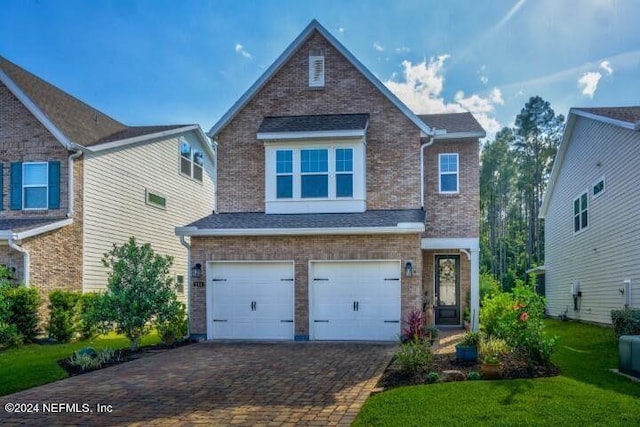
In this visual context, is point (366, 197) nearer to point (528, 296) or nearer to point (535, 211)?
point (528, 296)

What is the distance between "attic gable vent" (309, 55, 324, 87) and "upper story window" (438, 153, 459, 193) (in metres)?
4.44

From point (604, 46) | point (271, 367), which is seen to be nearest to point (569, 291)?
point (604, 46)

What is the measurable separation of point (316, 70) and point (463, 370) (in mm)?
10951

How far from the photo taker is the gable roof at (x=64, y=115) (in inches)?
726

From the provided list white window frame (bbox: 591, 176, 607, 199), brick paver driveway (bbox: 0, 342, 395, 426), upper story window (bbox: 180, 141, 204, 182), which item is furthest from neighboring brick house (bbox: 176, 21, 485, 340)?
upper story window (bbox: 180, 141, 204, 182)

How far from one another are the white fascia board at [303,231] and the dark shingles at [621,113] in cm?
666

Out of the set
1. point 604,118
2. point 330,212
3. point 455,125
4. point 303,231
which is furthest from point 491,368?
point 604,118

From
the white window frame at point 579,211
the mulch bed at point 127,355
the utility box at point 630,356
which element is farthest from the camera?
the white window frame at point 579,211

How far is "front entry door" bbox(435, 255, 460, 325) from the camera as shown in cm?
1955

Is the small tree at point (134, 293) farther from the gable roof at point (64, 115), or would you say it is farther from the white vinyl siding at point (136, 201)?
the gable roof at point (64, 115)

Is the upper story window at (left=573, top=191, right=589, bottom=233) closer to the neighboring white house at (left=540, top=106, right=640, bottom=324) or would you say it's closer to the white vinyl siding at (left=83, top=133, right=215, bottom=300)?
the neighboring white house at (left=540, top=106, right=640, bottom=324)

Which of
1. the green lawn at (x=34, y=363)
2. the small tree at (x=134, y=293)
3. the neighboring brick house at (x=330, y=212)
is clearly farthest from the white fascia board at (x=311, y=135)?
the green lawn at (x=34, y=363)

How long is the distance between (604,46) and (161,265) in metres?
16.7

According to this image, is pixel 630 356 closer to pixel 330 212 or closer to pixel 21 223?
pixel 330 212
